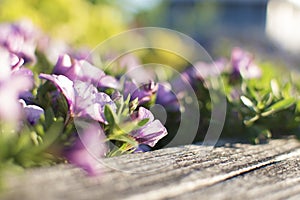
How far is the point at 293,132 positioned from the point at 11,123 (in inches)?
35.6

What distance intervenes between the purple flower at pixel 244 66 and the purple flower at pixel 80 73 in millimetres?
516

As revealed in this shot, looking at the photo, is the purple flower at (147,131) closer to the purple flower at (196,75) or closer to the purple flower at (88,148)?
the purple flower at (88,148)

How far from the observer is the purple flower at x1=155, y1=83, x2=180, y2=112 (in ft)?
4.11

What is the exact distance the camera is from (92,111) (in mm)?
854

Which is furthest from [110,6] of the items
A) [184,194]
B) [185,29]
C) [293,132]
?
[184,194]

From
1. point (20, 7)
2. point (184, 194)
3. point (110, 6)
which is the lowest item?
point (184, 194)

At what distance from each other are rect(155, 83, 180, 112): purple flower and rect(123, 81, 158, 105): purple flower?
0.12 meters

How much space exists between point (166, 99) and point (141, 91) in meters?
0.18

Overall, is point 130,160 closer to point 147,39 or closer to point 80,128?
point 80,128

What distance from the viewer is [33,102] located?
100 centimetres

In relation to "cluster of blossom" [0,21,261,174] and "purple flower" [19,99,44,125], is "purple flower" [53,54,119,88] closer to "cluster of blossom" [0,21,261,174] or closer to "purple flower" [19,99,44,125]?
"cluster of blossom" [0,21,261,174]

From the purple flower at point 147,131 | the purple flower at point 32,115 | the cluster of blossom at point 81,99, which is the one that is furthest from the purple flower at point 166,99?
the purple flower at point 32,115

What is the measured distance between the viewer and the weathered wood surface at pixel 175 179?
647 mm

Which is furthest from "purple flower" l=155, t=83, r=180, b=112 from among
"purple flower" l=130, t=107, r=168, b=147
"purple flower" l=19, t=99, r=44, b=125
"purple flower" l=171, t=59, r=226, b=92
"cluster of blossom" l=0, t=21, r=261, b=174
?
"purple flower" l=19, t=99, r=44, b=125
